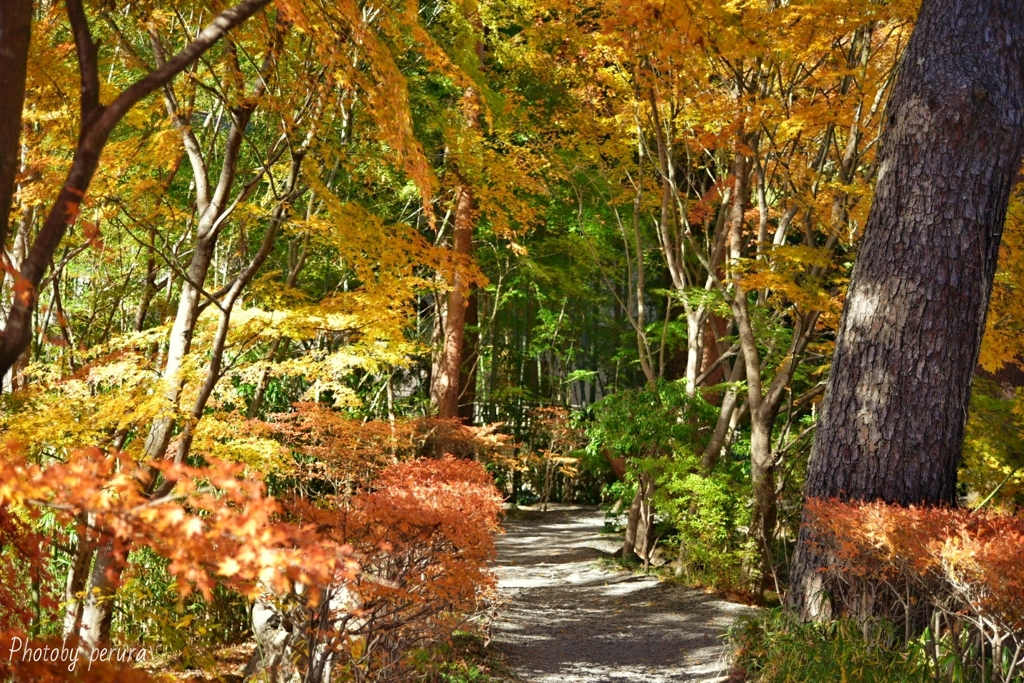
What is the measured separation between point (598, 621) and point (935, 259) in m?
4.18

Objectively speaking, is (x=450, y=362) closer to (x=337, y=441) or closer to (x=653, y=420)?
(x=337, y=441)

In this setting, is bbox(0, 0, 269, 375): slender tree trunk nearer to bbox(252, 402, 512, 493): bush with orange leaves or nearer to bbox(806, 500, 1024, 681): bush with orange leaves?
bbox(806, 500, 1024, 681): bush with orange leaves

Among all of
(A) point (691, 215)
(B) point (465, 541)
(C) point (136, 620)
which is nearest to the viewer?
(B) point (465, 541)

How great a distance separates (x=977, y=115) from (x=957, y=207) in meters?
0.53

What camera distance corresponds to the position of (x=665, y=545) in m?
9.55

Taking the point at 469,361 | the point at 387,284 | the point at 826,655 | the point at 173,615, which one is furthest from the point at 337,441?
the point at 469,361

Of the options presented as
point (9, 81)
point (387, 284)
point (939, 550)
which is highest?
point (387, 284)

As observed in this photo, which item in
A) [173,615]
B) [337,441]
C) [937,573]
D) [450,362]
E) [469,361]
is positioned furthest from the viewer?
[469,361]

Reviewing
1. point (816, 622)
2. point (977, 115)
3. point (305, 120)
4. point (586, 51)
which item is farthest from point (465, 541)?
point (586, 51)

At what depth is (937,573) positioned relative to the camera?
3.86 meters

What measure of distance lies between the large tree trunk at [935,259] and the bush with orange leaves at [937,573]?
41 centimetres

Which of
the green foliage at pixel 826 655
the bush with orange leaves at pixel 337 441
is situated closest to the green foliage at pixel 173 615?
the bush with orange leaves at pixel 337 441

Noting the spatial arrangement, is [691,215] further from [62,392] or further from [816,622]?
[62,392]

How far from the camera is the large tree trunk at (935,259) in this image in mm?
4879
